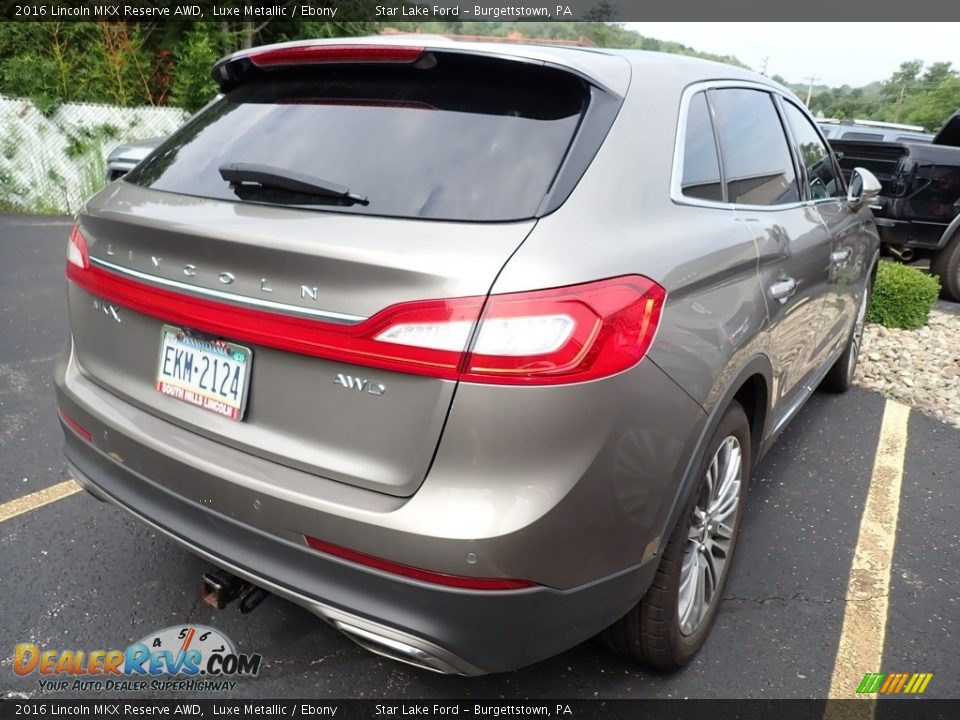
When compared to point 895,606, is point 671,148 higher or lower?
higher

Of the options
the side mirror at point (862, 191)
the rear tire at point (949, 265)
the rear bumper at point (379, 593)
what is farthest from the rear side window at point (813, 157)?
the rear tire at point (949, 265)

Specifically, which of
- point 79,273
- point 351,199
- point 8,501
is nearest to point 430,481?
point 351,199

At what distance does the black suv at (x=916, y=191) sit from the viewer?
708 centimetres

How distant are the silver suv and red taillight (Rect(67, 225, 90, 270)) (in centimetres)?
1

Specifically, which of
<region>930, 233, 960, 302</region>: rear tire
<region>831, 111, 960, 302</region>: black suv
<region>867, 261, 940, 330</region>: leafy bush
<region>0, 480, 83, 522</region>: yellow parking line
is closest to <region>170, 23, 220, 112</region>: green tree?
<region>831, 111, 960, 302</region>: black suv

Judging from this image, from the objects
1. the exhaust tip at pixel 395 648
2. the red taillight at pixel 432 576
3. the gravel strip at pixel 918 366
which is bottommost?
the gravel strip at pixel 918 366

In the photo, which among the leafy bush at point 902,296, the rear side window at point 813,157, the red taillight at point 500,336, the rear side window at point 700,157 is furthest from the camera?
the leafy bush at point 902,296

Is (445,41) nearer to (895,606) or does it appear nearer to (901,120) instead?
(895,606)

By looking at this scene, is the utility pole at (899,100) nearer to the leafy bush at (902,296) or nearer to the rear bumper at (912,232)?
the rear bumper at (912,232)

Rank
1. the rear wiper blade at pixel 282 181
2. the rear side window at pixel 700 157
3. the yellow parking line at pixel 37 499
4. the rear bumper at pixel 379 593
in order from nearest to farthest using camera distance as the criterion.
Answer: the rear bumper at pixel 379 593
the rear wiper blade at pixel 282 181
the rear side window at pixel 700 157
the yellow parking line at pixel 37 499

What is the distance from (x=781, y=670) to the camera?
2.29 m

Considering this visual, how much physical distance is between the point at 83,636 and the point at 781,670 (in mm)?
2168

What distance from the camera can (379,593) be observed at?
1.61 metres

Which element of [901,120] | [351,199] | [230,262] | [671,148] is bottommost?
[901,120]
